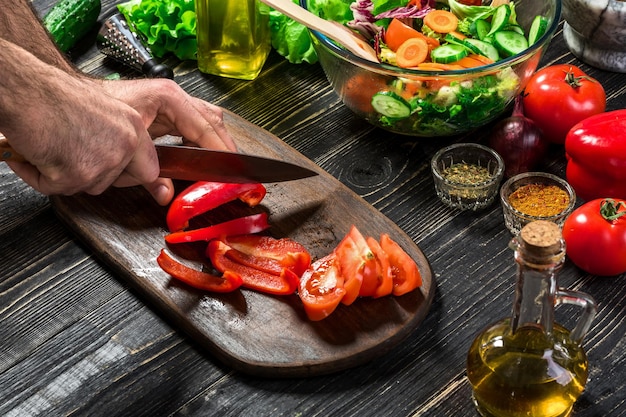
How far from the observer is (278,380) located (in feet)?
5.69

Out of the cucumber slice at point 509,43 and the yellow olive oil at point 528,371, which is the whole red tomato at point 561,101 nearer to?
the cucumber slice at point 509,43

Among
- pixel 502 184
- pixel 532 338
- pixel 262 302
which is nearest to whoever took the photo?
pixel 532 338

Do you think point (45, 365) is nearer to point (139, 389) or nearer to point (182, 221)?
point (139, 389)

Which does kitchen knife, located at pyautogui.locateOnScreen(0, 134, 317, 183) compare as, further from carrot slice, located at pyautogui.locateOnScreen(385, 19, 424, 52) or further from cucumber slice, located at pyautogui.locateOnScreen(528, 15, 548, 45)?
cucumber slice, located at pyautogui.locateOnScreen(528, 15, 548, 45)

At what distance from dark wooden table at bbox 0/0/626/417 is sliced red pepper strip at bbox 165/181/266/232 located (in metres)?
0.19

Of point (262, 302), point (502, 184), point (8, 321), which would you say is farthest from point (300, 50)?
point (8, 321)

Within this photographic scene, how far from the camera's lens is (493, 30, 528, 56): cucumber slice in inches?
86.7

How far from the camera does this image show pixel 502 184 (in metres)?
Answer: 2.15

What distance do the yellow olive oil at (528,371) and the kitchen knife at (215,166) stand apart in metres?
0.66

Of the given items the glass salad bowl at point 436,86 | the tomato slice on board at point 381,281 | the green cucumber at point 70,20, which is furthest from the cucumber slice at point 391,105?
the green cucumber at point 70,20

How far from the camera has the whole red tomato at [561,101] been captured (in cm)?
217

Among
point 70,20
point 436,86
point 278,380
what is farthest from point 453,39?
point 70,20

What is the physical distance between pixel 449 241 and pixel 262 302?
0.46 meters

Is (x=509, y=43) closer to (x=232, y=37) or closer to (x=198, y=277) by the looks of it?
(x=232, y=37)
